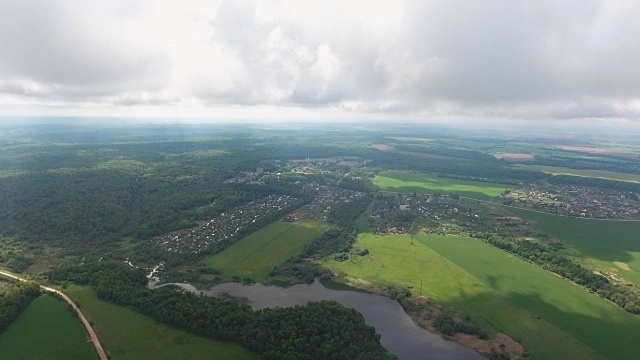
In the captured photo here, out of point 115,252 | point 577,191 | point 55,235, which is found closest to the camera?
point 115,252

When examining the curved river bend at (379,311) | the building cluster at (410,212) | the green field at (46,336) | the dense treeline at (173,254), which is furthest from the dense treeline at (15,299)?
the building cluster at (410,212)

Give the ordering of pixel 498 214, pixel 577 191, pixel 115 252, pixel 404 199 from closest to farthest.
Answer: pixel 115 252 < pixel 498 214 < pixel 404 199 < pixel 577 191

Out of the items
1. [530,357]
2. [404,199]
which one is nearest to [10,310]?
[530,357]

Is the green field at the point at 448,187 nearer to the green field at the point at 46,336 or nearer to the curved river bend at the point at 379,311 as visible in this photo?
the curved river bend at the point at 379,311

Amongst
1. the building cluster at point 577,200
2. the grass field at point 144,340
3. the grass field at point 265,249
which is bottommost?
the grass field at point 144,340

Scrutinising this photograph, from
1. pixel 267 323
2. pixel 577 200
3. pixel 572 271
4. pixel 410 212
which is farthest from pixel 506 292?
pixel 577 200

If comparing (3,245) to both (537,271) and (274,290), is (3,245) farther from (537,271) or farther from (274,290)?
(537,271)

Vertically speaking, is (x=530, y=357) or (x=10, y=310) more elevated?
(x=10, y=310)
